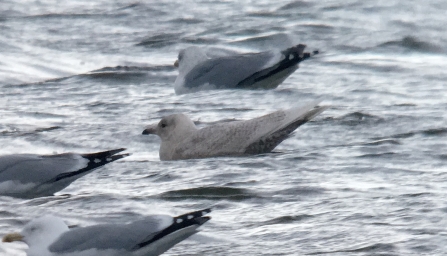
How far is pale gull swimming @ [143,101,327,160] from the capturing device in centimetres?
828

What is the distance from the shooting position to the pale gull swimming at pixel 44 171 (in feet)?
22.5

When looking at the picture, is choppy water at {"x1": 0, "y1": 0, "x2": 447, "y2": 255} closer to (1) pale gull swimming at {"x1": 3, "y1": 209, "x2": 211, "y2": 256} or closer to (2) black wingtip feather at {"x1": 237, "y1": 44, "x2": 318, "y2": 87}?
(2) black wingtip feather at {"x1": 237, "y1": 44, "x2": 318, "y2": 87}

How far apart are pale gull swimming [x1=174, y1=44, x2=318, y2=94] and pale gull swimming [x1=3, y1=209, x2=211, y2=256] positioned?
5672 millimetres

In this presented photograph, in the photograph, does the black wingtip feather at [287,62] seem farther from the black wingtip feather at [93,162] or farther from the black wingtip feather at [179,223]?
the black wingtip feather at [179,223]

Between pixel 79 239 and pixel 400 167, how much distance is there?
3.17 meters

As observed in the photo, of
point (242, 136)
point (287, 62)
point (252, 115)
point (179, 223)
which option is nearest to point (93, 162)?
point (242, 136)

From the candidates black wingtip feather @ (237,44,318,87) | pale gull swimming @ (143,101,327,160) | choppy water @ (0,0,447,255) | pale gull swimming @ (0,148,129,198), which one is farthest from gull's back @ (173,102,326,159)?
black wingtip feather @ (237,44,318,87)

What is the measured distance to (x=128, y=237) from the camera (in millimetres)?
5043

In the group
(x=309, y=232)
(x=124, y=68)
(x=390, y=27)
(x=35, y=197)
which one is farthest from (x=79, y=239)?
(x=390, y=27)

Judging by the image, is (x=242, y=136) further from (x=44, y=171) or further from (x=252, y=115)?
(x=44, y=171)

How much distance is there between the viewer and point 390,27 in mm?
15953

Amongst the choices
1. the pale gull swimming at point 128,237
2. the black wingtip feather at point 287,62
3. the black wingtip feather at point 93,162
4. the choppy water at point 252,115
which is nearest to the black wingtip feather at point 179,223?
the pale gull swimming at point 128,237

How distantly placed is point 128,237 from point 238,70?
6017 millimetres

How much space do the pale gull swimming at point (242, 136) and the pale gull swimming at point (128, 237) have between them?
3069 mm
